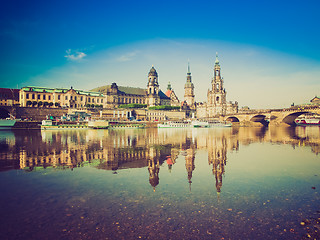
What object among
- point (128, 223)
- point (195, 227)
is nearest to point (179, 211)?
point (195, 227)

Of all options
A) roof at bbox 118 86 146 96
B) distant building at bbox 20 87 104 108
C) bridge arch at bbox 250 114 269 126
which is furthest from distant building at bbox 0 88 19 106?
bridge arch at bbox 250 114 269 126

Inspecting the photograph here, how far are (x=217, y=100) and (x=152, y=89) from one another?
42643mm

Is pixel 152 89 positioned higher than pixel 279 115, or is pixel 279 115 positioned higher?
pixel 152 89

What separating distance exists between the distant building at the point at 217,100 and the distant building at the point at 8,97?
105 meters

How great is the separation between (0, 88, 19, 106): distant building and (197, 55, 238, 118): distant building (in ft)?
343

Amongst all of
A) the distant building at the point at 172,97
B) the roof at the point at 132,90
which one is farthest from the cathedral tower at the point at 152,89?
the distant building at the point at 172,97

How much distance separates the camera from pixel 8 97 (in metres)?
97.1

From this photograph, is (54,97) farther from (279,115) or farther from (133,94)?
(279,115)

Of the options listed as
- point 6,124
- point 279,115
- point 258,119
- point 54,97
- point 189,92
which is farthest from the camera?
point 189,92

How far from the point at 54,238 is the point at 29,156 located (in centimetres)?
1392

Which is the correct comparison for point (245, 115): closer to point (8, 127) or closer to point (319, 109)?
point (319, 109)

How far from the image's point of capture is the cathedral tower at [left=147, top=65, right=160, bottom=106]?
427ft

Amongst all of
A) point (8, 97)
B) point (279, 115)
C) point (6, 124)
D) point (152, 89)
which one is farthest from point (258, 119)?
point (8, 97)

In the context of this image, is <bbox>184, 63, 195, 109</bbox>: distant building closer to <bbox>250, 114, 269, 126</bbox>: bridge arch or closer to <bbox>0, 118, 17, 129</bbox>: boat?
<bbox>250, 114, 269, 126</bbox>: bridge arch
